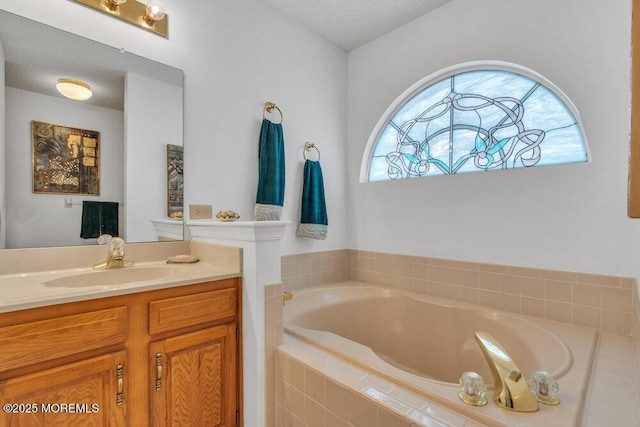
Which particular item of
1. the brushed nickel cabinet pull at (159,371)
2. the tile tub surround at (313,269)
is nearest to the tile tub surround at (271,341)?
the brushed nickel cabinet pull at (159,371)

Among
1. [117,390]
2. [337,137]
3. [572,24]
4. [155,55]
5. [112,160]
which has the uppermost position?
[572,24]

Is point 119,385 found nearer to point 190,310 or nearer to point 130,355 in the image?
point 130,355

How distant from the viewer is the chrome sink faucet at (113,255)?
1424mm

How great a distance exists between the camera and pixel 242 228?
1.41 m

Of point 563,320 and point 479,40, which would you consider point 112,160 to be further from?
point 563,320

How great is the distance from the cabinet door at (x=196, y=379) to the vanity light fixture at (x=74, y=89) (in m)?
1.23

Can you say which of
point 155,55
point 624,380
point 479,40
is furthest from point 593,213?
point 155,55

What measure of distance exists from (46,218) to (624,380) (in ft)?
8.04

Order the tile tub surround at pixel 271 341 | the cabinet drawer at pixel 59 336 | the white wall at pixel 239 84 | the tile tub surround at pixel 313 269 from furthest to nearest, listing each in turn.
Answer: the tile tub surround at pixel 313 269 → the white wall at pixel 239 84 → the tile tub surround at pixel 271 341 → the cabinet drawer at pixel 59 336

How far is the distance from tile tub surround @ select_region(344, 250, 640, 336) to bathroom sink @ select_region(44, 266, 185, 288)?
1.58 m

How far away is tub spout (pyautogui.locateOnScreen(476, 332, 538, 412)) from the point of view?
93cm

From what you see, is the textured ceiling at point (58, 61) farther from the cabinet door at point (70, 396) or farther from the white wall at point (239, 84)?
the cabinet door at point (70, 396)

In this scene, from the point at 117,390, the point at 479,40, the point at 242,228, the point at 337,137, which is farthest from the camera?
the point at 337,137

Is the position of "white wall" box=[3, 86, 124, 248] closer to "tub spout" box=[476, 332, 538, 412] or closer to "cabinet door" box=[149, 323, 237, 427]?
"cabinet door" box=[149, 323, 237, 427]
